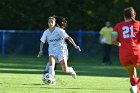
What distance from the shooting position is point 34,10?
4219 cm

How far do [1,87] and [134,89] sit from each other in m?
3.89

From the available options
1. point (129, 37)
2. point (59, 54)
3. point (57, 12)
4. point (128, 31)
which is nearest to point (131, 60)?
point (129, 37)

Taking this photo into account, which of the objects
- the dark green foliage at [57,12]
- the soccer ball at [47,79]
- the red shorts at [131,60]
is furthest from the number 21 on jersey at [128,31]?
the dark green foliage at [57,12]

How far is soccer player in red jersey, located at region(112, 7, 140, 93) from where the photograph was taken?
552 inches

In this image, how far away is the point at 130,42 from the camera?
14.1 meters

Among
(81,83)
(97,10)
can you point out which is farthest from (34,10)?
(81,83)

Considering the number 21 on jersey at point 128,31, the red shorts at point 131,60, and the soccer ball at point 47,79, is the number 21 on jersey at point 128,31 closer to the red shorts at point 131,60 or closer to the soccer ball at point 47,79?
the red shorts at point 131,60

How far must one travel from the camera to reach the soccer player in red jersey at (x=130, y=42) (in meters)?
14.0

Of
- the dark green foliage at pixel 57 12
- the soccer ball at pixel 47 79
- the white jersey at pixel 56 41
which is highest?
the dark green foliage at pixel 57 12

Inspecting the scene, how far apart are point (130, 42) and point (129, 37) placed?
0.38 feet

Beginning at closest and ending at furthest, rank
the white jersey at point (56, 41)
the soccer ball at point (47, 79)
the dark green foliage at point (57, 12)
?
1. the soccer ball at point (47, 79)
2. the white jersey at point (56, 41)
3. the dark green foliage at point (57, 12)

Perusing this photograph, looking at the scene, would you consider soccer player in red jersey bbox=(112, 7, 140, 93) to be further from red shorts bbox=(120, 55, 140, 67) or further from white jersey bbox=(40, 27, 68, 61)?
white jersey bbox=(40, 27, 68, 61)

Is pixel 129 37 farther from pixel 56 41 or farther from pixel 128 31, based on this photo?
pixel 56 41

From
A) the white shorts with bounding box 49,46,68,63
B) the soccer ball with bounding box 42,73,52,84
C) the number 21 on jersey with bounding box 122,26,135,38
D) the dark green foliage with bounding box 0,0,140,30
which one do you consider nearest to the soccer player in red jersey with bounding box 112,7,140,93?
the number 21 on jersey with bounding box 122,26,135,38
